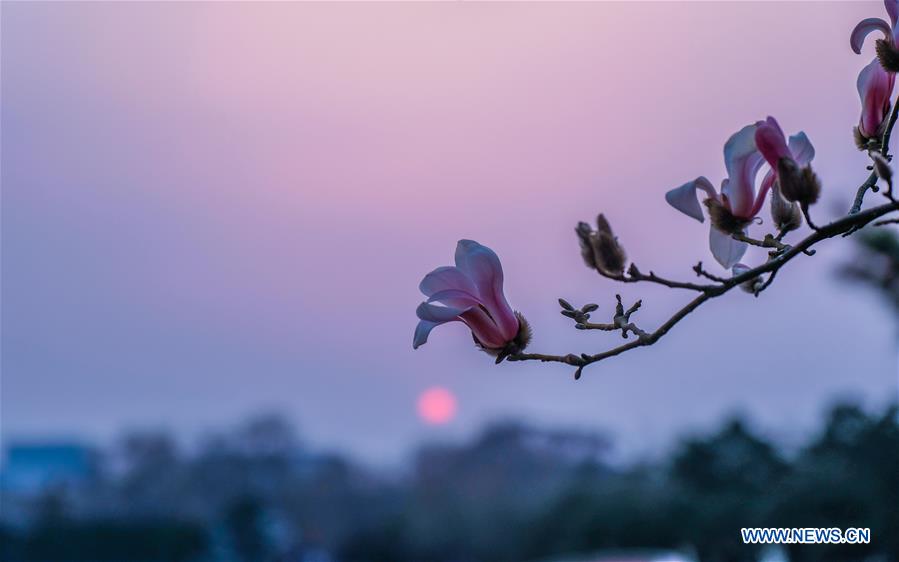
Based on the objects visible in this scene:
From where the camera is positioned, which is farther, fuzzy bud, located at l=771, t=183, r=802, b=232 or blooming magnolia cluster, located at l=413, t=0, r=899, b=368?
fuzzy bud, located at l=771, t=183, r=802, b=232

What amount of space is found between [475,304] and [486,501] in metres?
14.3

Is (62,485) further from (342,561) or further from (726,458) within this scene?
(726,458)

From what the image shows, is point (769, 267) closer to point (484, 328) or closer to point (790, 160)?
point (790, 160)

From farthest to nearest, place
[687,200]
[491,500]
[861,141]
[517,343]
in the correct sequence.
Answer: [491,500]
[861,141]
[517,343]
[687,200]

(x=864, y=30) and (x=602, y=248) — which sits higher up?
(x=864, y=30)

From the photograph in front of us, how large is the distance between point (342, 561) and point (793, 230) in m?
16.1

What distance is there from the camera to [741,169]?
123 centimetres

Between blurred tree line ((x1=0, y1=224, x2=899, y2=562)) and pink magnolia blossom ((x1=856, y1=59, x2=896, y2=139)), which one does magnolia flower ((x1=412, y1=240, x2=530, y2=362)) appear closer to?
pink magnolia blossom ((x1=856, y1=59, x2=896, y2=139))

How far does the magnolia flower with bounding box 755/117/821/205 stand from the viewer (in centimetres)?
112

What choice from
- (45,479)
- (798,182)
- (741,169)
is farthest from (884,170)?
(45,479)

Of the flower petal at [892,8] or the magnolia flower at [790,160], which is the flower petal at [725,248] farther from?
the flower petal at [892,8]

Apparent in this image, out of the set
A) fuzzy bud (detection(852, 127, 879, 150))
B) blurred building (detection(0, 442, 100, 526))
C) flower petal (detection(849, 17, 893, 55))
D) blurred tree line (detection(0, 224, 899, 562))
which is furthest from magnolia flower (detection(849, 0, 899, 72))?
blurred building (detection(0, 442, 100, 526))

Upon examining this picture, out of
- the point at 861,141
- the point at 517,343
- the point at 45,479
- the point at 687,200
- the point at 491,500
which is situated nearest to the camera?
the point at 687,200

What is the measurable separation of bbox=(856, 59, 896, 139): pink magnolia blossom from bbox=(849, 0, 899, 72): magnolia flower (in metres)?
0.04
